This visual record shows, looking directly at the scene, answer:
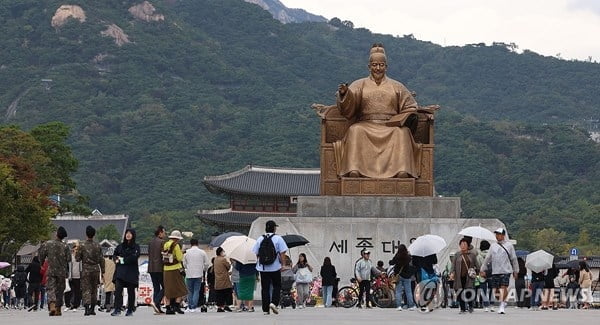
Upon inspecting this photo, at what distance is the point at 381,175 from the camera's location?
2470 cm

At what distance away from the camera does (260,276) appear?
18500 mm

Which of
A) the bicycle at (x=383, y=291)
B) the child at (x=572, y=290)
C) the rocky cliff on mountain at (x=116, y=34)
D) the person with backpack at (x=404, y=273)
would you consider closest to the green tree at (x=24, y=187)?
the bicycle at (x=383, y=291)

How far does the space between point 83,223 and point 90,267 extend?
52339 millimetres

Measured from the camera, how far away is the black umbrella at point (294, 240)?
22.8m

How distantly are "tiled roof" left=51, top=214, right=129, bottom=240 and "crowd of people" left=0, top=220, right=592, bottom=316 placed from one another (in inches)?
1812

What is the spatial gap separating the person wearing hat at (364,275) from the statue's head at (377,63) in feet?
13.7

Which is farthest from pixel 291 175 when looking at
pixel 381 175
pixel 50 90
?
pixel 50 90

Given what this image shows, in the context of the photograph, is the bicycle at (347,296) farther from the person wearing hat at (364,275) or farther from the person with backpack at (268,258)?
the person with backpack at (268,258)

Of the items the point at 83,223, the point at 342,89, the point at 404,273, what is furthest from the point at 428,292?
the point at 83,223

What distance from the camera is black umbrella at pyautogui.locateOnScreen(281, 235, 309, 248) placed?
74.9 feet

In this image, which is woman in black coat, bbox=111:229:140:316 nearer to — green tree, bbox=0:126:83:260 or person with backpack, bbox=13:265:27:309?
person with backpack, bbox=13:265:27:309

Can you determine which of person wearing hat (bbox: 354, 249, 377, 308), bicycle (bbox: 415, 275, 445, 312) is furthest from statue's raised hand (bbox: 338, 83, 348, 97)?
bicycle (bbox: 415, 275, 445, 312)

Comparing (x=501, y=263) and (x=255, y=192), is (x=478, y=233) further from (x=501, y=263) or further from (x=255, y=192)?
(x=255, y=192)

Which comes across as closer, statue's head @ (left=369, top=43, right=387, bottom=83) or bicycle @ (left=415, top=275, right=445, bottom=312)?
bicycle @ (left=415, top=275, right=445, bottom=312)
